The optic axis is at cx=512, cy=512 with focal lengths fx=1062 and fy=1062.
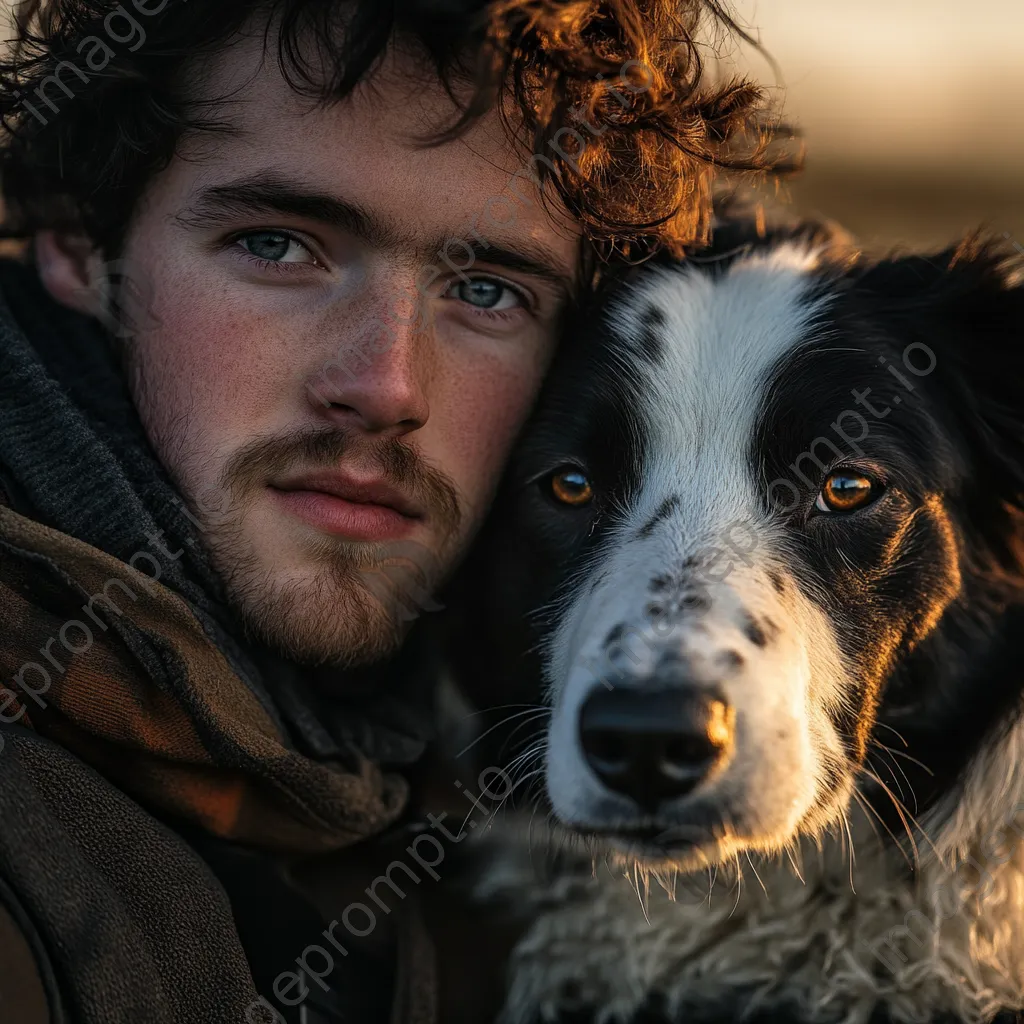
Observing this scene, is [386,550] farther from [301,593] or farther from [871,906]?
[871,906]

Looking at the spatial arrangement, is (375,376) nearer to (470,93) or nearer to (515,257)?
(515,257)

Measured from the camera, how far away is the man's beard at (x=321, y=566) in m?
2.12

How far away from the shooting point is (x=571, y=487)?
2.35 metres

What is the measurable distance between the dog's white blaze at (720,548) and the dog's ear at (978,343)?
0.23 meters

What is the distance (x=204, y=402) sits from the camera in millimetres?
2135

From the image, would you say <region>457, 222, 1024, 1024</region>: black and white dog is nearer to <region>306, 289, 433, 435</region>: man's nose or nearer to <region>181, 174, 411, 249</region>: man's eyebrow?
<region>306, 289, 433, 435</region>: man's nose

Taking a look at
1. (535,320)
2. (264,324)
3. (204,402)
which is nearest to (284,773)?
(204,402)

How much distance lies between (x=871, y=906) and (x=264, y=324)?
1715mm

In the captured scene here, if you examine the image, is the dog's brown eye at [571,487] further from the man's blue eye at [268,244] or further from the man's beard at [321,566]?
the man's blue eye at [268,244]

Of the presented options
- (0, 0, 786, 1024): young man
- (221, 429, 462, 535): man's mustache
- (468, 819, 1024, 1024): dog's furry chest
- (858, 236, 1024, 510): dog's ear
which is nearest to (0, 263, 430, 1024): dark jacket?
(0, 0, 786, 1024): young man

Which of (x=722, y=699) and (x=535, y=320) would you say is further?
(x=535, y=320)

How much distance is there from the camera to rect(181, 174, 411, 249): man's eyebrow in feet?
6.95

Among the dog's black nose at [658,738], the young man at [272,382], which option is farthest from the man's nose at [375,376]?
the dog's black nose at [658,738]

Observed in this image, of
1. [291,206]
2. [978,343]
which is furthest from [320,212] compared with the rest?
[978,343]
